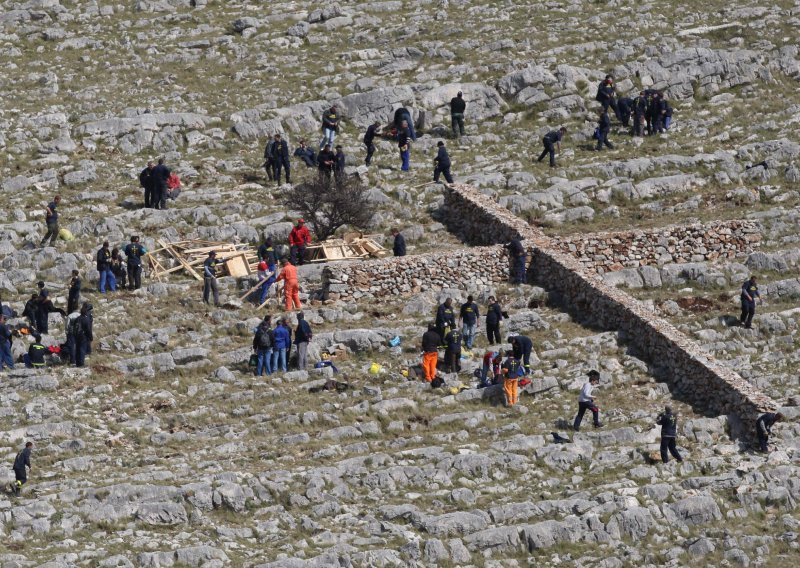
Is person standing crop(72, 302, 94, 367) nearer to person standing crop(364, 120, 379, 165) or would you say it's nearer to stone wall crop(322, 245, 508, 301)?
stone wall crop(322, 245, 508, 301)

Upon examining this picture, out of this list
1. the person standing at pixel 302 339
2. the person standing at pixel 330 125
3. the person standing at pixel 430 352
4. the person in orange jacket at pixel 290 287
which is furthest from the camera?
the person standing at pixel 330 125

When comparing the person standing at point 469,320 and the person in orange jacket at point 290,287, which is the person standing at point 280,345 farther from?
the person standing at point 469,320

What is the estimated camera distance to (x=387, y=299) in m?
46.7

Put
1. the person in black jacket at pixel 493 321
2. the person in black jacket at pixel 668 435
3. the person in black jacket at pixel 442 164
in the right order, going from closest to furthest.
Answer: the person in black jacket at pixel 668 435
the person in black jacket at pixel 493 321
the person in black jacket at pixel 442 164

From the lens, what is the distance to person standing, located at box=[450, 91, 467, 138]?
56.6 metres

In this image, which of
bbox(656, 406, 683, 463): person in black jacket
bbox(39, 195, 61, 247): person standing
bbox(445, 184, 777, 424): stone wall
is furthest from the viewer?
bbox(39, 195, 61, 247): person standing

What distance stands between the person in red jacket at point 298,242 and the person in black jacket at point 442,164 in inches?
253

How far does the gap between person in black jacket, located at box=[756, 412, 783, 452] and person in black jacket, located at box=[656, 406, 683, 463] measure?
1.93 m

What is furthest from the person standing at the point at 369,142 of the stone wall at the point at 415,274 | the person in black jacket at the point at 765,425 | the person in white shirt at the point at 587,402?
the person in black jacket at the point at 765,425

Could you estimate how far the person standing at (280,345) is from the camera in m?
41.9

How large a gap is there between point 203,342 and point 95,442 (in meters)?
5.99

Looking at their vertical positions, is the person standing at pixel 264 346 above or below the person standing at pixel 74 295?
below

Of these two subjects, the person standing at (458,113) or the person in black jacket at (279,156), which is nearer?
the person in black jacket at (279,156)

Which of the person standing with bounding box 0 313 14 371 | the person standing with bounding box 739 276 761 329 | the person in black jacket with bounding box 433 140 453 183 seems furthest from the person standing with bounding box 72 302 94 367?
the person standing with bounding box 739 276 761 329
